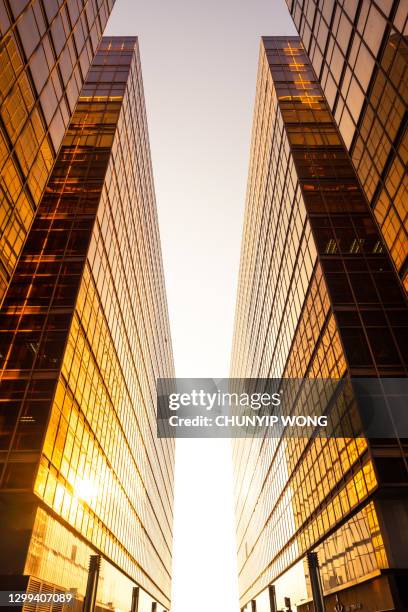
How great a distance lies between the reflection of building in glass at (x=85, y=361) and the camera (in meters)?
25.5

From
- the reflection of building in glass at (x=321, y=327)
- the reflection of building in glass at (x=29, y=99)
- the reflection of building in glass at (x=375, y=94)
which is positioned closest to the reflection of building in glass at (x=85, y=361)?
the reflection of building in glass at (x=29, y=99)

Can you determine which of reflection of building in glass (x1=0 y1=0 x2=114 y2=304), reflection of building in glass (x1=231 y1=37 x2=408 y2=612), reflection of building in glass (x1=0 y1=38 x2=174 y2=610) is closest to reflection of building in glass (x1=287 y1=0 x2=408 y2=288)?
reflection of building in glass (x1=231 y1=37 x2=408 y2=612)

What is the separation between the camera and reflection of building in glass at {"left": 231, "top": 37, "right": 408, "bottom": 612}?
27.5 metres

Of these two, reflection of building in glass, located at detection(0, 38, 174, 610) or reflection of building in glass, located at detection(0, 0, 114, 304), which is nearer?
reflection of building in glass, located at detection(0, 0, 114, 304)

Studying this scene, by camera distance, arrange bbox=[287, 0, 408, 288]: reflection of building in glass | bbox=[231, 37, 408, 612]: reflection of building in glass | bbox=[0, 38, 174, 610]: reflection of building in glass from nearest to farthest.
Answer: bbox=[287, 0, 408, 288]: reflection of building in glass, bbox=[0, 38, 174, 610]: reflection of building in glass, bbox=[231, 37, 408, 612]: reflection of building in glass

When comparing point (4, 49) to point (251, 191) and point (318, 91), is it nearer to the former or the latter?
point (318, 91)

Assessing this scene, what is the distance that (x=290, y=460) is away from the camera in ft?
164

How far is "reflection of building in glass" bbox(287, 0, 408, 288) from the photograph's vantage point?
20094 mm

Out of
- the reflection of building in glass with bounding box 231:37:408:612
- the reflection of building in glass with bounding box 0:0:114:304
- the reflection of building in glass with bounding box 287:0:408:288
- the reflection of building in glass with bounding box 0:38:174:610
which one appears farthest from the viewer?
the reflection of building in glass with bounding box 231:37:408:612

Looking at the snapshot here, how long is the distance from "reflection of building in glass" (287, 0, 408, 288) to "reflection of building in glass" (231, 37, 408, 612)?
11552mm

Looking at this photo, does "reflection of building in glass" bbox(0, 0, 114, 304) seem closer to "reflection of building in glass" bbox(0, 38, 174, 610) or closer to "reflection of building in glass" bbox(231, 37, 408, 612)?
"reflection of building in glass" bbox(0, 38, 174, 610)

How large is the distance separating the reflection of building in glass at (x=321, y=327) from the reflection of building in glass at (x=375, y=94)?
37.9 feet

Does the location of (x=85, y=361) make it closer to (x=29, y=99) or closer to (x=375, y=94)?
(x=29, y=99)

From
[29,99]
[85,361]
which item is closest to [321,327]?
[85,361]
